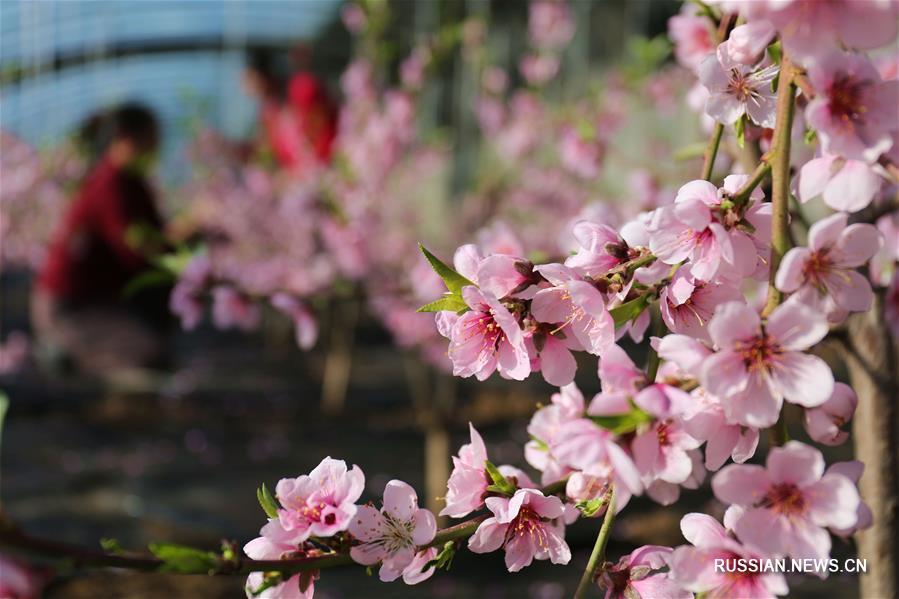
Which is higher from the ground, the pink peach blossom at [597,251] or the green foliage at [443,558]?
the pink peach blossom at [597,251]

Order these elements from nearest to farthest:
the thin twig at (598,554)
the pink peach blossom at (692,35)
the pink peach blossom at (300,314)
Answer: the thin twig at (598,554), the pink peach blossom at (692,35), the pink peach blossom at (300,314)

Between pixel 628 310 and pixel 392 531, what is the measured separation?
0.84 ft

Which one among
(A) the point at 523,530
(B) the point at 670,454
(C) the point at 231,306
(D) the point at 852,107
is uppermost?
(D) the point at 852,107

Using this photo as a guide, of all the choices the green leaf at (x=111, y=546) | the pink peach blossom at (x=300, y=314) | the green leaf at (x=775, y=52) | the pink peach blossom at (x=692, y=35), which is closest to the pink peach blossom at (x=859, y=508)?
→ the green leaf at (x=775, y=52)

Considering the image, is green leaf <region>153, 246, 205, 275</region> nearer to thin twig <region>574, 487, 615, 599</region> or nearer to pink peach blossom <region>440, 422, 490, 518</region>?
pink peach blossom <region>440, 422, 490, 518</region>

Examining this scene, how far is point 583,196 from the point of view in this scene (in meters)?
5.00

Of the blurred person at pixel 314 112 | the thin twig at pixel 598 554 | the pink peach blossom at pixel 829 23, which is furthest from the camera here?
the blurred person at pixel 314 112

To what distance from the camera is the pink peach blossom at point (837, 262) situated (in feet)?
1.99

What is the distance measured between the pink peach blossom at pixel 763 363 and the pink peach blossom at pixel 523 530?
207 mm

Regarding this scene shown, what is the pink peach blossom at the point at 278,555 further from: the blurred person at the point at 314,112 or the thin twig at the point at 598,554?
the blurred person at the point at 314,112

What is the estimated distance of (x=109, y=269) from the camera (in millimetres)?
5789

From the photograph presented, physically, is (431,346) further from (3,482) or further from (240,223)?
(240,223)

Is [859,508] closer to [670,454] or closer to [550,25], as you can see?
[670,454]

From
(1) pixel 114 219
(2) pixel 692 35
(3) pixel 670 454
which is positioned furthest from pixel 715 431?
(1) pixel 114 219
